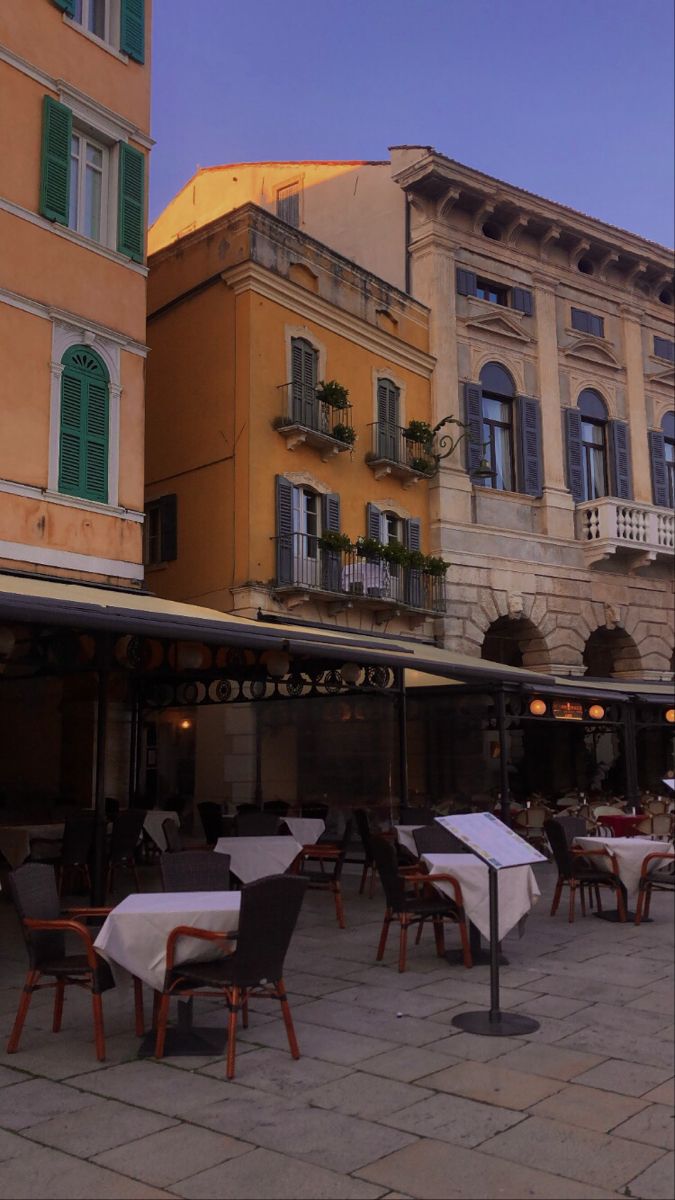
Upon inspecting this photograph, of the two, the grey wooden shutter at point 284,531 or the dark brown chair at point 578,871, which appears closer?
the dark brown chair at point 578,871

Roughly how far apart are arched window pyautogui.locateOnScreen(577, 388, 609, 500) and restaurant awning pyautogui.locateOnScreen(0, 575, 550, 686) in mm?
10709

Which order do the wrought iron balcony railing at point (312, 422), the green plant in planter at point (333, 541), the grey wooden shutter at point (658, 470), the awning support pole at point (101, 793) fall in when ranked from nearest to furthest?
the awning support pole at point (101, 793) < the wrought iron balcony railing at point (312, 422) < the green plant in planter at point (333, 541) < the grey wooden shutter at point (658, 470)

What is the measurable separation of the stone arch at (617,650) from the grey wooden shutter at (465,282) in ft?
22.1

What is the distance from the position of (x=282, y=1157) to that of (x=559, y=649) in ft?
52.5

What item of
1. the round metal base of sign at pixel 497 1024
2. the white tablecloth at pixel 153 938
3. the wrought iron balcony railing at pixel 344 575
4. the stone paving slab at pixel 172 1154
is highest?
the wrought iron balcony railing at pixel 344 575

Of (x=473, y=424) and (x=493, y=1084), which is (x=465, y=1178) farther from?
(x=473, y=424)

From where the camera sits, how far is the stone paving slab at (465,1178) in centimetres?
343

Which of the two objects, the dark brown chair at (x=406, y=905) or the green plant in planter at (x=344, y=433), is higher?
the green plant in planter at (x=344, y=433)

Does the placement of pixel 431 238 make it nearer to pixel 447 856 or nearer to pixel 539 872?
pixel 539 872

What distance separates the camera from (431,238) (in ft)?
61.0

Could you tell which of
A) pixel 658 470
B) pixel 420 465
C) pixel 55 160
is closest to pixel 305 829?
pixel 420 465

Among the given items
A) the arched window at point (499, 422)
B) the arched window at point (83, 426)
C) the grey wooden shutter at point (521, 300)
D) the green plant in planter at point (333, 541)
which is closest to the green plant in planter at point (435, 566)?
the green plant in planter at point (333, 541)

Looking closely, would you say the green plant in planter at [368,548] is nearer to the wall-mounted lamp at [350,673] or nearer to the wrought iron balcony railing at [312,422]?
the wrought iron balcony railing at [312,422]

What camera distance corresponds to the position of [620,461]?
20.9 m
